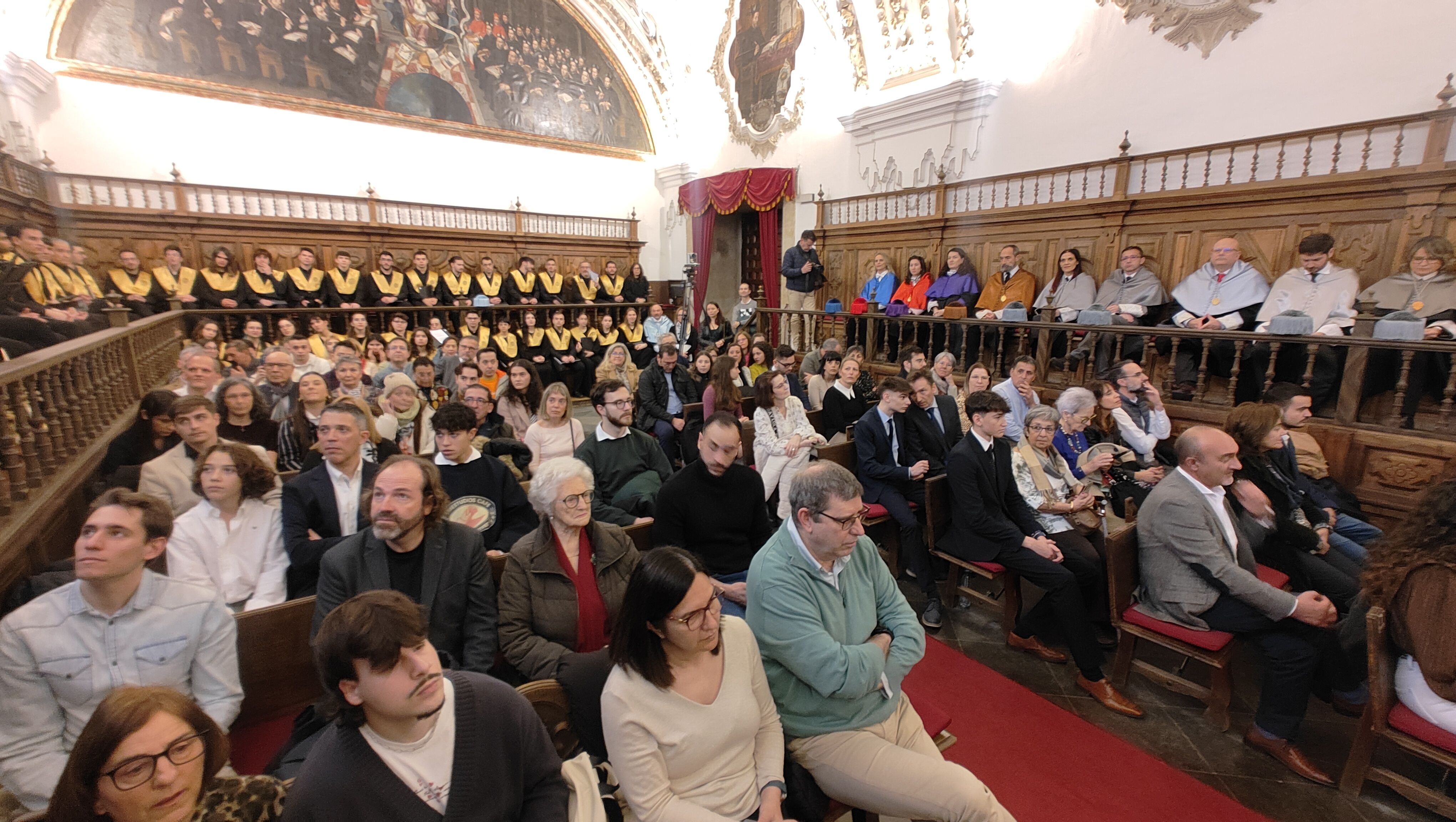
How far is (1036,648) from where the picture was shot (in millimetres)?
2930

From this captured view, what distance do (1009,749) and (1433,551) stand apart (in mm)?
1525

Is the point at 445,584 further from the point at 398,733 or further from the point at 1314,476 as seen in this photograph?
the point at 1314,476

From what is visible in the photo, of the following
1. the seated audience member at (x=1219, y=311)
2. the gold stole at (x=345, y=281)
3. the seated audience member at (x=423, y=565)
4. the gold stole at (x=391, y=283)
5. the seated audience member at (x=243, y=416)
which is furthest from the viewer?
the gold stole at (x=391, y=283)

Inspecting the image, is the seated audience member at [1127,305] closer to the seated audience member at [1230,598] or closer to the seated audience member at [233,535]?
the seated audience member at [1230,598]

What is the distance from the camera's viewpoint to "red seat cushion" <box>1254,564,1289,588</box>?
9.20ft

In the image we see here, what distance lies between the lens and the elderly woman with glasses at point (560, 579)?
1.92 m

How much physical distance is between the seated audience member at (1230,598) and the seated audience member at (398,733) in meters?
2.64

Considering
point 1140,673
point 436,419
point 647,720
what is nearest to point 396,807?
point 647,720

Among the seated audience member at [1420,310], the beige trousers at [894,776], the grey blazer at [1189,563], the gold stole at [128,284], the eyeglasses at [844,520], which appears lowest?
the beige trousers at [894,776]

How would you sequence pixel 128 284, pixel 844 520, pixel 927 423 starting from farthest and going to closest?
pixel 128 284 < pixel 927 423 < pixel 844 520

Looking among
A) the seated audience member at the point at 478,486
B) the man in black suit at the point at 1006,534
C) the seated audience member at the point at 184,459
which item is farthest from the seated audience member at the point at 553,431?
the man in black suit at the point at 1006,534

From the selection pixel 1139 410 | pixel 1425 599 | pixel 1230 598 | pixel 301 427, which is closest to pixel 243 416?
pixel 301 427

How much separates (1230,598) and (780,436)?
2.43 m

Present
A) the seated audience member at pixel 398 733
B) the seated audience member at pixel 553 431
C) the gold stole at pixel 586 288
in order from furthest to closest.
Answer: the gold stole at pixel 586 288 < the seated audience member at pixel 553 431 < the seated audience member at pixel 398 733
